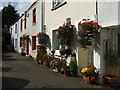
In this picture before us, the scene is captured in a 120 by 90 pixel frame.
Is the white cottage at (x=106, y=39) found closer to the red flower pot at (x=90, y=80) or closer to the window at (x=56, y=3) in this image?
the red flower pot at (x=90, y=80)

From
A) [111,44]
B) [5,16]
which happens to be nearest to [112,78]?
[111,44]

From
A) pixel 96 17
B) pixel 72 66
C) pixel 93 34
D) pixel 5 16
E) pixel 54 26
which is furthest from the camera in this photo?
pixel 5 16

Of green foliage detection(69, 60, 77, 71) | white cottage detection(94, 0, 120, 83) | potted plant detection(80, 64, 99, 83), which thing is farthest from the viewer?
green foliage detection(69, 60, 77, 71)

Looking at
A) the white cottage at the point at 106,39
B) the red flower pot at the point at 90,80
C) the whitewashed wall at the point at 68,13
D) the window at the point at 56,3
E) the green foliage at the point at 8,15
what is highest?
the green foliage at the point at 8,15

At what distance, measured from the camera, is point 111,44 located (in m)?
6.50

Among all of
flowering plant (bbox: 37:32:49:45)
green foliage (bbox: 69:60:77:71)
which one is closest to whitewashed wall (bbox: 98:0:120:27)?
green foliage (bbox: 69:60:77:71)

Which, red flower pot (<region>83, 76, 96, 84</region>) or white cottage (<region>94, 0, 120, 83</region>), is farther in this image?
red flower pot (<region>83, 76, 96, 84</region>)

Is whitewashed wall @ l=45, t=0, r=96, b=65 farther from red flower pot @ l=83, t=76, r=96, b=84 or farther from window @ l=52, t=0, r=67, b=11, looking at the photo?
red flower pot @ l=83, t=76, r=96, b=84

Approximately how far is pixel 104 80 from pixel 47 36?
6.52 m

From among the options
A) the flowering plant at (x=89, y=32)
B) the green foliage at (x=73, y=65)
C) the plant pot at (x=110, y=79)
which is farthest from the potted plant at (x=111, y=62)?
the green foliage at (x=73, y=65)

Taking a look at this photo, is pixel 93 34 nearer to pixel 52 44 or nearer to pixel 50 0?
pixel 52 44

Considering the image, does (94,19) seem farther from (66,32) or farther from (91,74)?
(91,74)

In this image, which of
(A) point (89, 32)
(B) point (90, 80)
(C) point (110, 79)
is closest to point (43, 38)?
(A) point (89, 32)

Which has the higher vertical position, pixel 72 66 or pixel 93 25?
pixel 93 25
